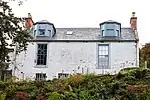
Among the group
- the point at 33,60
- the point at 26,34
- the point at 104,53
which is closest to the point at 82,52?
the point at 104,53

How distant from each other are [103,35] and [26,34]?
61.0 ft

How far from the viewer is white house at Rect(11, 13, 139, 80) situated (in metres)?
34.5

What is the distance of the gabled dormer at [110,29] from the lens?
36.2 m

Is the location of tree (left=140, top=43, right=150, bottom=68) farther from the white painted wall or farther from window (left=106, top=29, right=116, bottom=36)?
the white painted wall

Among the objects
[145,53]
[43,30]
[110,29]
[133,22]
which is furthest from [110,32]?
[145,53]

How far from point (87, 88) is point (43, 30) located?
54.9 ft

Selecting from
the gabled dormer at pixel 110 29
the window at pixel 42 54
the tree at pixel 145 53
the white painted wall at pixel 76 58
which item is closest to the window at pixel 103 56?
the white painted wall at pixel 76 58

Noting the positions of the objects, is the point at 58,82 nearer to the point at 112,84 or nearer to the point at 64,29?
the point at 112,84

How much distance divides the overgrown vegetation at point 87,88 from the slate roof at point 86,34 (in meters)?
13.0

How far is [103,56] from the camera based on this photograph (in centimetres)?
3512

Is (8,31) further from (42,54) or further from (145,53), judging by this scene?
(145,53)

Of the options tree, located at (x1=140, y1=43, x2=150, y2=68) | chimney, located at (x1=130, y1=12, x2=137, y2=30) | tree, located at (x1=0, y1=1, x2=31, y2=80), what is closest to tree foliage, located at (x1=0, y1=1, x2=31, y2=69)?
tree, located at (x1=0, y1=1, x2=31, y2=80)

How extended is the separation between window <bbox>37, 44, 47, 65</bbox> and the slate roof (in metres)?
1.34

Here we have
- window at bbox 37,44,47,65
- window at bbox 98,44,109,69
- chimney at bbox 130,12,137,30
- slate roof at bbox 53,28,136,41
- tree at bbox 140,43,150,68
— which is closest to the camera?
window at bbox 98,44,109,69
